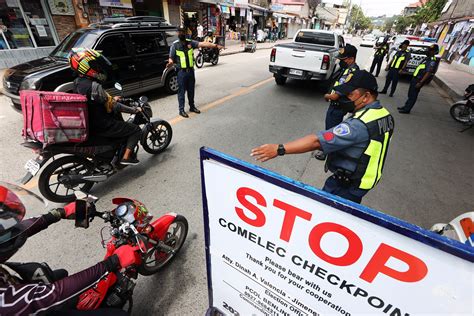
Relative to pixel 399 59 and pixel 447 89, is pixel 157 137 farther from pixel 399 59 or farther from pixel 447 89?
pixel 447 89

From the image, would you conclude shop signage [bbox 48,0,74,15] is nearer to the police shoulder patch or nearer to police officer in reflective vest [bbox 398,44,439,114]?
the police shoulder patch

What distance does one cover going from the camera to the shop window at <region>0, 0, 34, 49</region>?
8922 mm

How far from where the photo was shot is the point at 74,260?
2.43 m

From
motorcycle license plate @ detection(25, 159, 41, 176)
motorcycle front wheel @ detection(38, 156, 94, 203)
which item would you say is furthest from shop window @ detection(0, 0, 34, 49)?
motorcycle license plate @ detection(25, 159, 41, 176)

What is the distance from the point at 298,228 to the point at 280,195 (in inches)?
7.0

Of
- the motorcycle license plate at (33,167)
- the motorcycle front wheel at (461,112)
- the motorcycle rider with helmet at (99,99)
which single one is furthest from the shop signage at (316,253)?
the motorcycle front wheel at (461,112)

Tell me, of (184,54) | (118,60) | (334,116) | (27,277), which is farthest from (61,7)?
(27,277)

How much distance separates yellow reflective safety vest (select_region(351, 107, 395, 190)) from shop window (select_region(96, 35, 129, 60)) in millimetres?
5969

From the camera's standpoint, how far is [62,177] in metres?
3.12

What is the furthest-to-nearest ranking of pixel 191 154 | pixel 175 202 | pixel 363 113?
1. pixel 191 154
2. pixel 175 202
3. pixel 363 113

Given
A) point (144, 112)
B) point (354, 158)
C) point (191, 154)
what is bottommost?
point (191, 154)

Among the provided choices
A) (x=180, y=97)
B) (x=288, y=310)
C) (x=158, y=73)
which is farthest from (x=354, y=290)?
(x=158, y=73)

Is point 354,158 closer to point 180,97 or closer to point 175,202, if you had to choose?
point 175,202

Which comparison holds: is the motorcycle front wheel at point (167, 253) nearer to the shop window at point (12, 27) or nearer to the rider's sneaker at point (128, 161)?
the rider's sneaker at point (128, 161)
